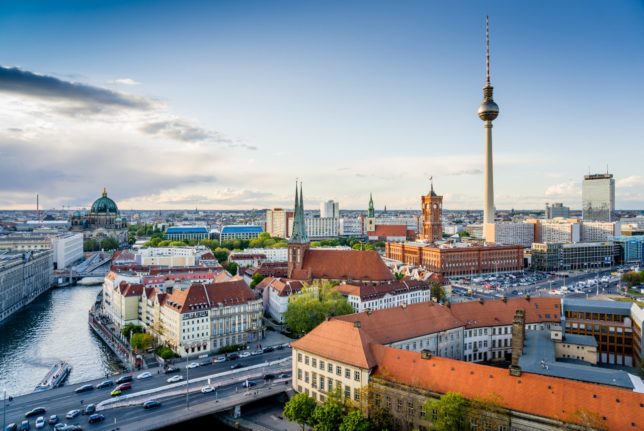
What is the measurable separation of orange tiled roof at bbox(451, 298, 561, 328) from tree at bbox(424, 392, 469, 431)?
2296 cm

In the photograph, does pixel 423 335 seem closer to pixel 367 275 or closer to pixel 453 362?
pixel 453 362

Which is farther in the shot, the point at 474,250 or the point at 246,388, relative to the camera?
the point at 474,250

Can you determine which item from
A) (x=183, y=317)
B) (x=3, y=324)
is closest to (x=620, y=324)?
(x=183, y=317)

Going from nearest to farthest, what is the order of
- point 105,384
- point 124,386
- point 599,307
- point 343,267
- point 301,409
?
point 301,409
point 124,386
point 105,384
point 599,307
point 343,267

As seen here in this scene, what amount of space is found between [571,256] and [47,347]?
129644 mm

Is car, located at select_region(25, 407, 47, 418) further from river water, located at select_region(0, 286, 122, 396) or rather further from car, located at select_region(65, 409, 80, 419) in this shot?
river water, located at select_region(0, 286, 122, 396)

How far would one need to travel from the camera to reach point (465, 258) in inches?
5079

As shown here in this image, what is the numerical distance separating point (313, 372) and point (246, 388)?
7.43 meters

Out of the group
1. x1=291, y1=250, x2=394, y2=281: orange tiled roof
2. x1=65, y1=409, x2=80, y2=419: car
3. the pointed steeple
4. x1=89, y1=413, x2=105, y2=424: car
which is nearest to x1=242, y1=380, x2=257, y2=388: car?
x1=89, y1=413, x2=105, y2=424: car

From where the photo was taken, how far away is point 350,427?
109 ft

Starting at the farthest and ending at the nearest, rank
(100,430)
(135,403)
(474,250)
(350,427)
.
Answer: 1. (474,250)
2. (135,403)
3. (100,430)
4. (350,427)

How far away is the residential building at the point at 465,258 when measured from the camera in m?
127

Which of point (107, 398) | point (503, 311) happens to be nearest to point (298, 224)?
point (503, 311)

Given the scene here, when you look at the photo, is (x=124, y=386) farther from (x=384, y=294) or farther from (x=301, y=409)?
(x=384, y=294)
